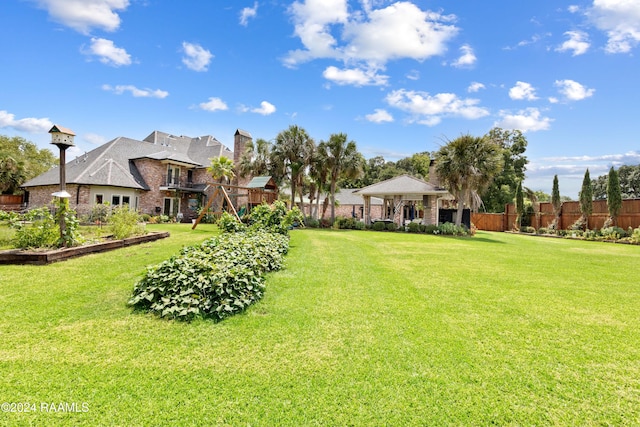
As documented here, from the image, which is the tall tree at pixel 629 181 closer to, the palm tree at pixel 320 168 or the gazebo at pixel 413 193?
the gazebo at pixel 413 193

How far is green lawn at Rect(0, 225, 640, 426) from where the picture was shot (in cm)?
229

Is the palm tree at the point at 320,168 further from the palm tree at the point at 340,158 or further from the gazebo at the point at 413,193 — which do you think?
the gazebo at the point at 413,193

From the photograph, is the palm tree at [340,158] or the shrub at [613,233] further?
the palm tree at [340,158]

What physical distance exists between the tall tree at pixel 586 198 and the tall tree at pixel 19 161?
46934mm

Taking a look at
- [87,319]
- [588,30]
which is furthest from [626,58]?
[87,319]

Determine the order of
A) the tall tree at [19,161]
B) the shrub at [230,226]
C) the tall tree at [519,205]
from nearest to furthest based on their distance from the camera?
the shrub at [230,226] → the tall tree at [519,205] → the tall tree at [19,161]

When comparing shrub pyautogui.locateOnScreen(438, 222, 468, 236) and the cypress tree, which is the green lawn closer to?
shrub pyautogui.locateOnScreen(438, 222, 468, 236)

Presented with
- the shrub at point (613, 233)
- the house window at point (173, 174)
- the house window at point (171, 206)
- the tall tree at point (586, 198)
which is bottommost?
the shrub at point (613, 233)

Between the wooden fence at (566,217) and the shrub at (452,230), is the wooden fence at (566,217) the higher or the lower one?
the higher one

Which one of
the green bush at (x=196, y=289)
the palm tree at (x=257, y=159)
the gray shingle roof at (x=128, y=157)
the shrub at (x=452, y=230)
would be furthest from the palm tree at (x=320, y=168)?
the green bush at (x=196, y=289)

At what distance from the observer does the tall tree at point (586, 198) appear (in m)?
20.3

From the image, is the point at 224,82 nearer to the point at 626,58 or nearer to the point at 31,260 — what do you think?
the point at 31,260

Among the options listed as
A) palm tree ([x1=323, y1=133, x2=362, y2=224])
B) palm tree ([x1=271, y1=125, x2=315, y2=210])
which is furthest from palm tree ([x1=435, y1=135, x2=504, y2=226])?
palm tree ([x1=271, y1=125, x2=315, y2=210])

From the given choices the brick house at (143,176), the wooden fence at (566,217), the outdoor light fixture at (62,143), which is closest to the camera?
→ the outdoor light fixture at (62,143)
